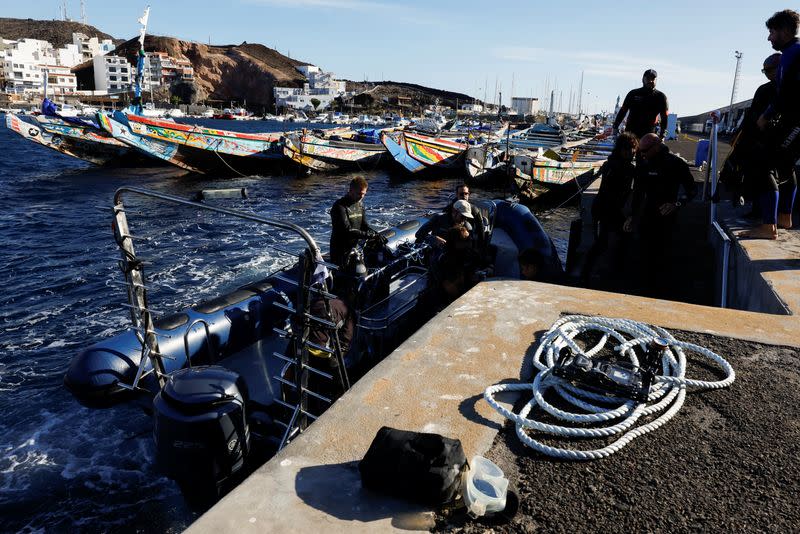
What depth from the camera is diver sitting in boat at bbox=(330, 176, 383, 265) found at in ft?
18.5

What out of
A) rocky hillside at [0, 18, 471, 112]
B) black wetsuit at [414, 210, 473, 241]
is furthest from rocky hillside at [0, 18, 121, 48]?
black wetsuit at [414, 210, 473, 241]

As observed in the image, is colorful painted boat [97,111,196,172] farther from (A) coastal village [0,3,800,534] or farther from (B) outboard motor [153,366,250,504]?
(B) outboard motor [153,366,250,504]

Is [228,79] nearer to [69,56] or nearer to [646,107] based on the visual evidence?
[69,56]

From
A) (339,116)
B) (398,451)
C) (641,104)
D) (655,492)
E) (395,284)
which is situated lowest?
(395,284)

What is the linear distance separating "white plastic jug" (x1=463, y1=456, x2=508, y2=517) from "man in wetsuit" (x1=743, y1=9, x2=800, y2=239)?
4594mm

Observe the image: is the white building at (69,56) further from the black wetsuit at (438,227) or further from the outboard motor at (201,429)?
the outboard motor at (201,429)

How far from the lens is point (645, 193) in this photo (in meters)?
5.52

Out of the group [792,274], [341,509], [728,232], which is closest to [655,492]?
[341,509]

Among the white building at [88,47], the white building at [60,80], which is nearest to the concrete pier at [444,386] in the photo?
the white building at [60,80]

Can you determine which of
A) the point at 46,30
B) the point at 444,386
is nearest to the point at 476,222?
the point at 444,386

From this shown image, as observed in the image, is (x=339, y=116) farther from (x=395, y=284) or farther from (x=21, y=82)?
(x=395, y=284)

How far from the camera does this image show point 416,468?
72.1 inches

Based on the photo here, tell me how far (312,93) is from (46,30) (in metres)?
98.7

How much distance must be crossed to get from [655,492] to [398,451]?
1.02 metres
